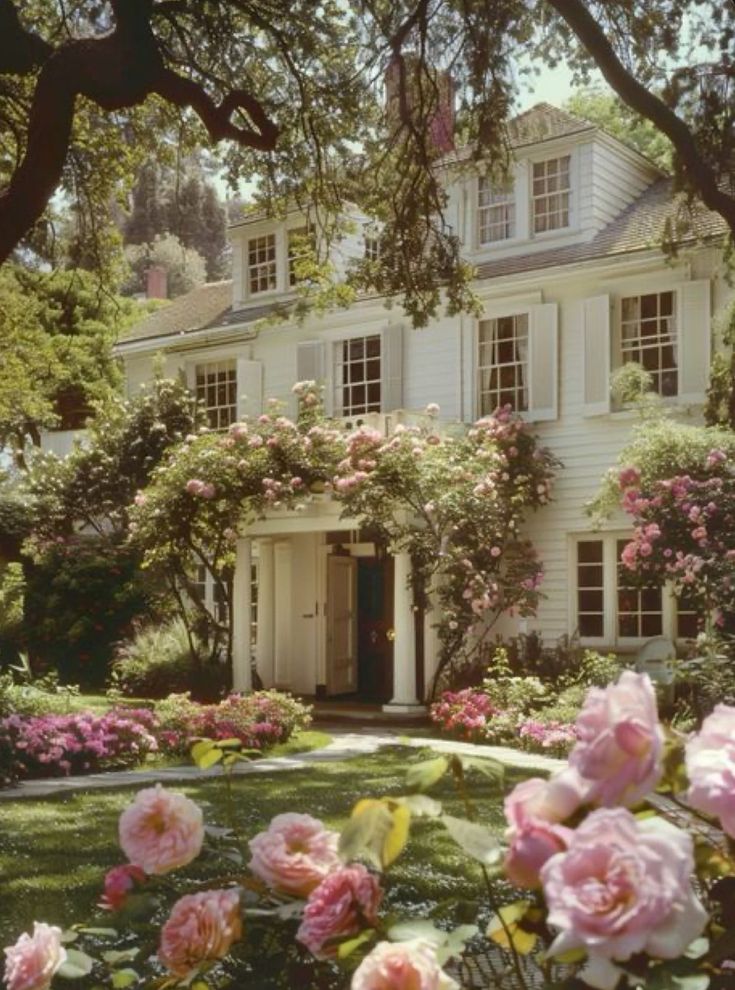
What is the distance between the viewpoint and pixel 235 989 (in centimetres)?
212

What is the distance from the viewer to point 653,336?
1859 cm

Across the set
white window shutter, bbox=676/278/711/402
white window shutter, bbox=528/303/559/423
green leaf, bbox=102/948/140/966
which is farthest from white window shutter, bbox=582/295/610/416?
green leaf, bbox=102/948/140/966

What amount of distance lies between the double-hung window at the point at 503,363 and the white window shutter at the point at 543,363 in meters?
0.27

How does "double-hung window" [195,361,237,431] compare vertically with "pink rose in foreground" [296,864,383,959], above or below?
above

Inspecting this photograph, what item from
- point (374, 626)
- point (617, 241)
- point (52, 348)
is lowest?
point (374, 626)

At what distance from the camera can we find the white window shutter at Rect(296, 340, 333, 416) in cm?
2177

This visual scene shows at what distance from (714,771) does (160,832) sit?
88cm

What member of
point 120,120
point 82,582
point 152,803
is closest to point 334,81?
point 120,120

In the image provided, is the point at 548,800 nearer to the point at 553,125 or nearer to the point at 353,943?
the point at 353,943

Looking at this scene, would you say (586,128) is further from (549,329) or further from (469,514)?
(469,514)

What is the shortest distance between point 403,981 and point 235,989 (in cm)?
54

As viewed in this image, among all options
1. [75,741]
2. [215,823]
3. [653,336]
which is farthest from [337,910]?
[653,336]

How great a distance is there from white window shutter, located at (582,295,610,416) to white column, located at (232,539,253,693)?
5471 millimetres

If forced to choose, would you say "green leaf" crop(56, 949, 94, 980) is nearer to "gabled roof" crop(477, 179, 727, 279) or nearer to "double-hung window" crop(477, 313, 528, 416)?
"gabled roof" crop(477, 179, 727, 279)
